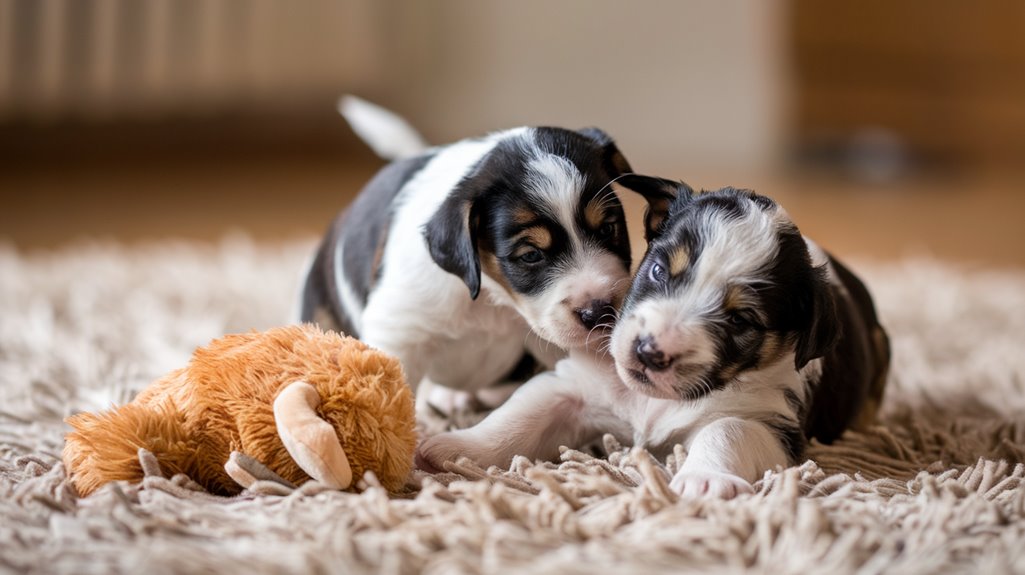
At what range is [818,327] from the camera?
1.82 metres

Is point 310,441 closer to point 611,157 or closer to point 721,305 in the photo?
point 721,305

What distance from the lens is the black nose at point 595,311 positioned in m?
1.97

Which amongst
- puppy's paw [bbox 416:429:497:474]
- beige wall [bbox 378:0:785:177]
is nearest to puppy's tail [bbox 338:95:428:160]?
puppy's paw [bbox 416:429:497:474]

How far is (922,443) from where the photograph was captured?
2160 mm

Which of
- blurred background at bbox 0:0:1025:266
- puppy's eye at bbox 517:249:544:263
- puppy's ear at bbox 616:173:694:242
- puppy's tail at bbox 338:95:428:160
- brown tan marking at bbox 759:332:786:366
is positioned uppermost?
puppy's ear at bbox 616:173:694:242

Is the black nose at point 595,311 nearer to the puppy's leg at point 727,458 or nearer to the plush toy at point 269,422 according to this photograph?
the puppy's leg at point 727,458

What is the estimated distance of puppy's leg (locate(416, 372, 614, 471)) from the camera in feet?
6.30

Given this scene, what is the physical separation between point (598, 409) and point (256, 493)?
A: 0.66m

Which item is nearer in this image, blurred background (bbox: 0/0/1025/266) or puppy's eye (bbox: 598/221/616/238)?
puppy's eye (bbox: 598/221/616/238)

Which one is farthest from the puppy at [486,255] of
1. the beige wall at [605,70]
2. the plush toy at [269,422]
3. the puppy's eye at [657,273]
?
the beige wall at [605,70]

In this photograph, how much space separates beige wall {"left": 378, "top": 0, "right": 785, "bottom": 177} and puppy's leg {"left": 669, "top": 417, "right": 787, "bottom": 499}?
250 inches

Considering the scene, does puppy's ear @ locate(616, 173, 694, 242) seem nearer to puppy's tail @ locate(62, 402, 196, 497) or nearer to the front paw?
the front paw

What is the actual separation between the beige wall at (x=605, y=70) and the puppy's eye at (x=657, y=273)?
6332 mm

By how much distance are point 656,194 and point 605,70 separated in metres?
6.63
